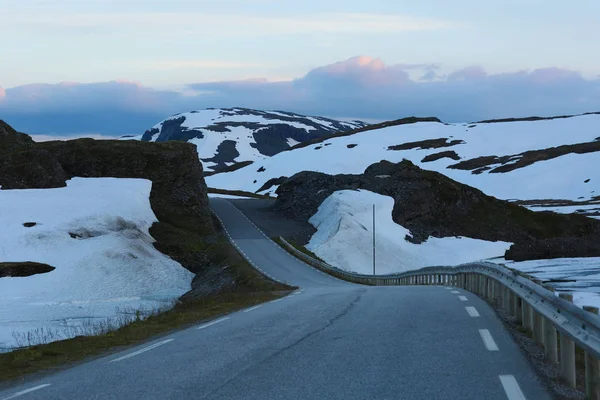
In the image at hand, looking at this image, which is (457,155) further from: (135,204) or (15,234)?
(15,234)

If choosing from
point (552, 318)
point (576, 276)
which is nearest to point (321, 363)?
point (552, 318)

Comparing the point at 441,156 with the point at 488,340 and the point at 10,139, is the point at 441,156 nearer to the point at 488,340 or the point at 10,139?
the point at 10,139

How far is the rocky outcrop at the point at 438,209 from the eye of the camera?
79.9 meters

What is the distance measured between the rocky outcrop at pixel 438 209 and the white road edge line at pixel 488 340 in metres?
66.2

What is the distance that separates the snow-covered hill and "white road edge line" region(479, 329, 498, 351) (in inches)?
3510

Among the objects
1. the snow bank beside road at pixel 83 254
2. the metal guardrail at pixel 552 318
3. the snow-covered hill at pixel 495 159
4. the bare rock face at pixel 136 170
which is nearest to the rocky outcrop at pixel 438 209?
the snow-covered hill at pixel 495 159

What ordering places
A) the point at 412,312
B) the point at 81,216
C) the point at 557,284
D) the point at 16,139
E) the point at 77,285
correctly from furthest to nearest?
the point at 16,139 < the point at 81,216 < the point at 77,285 < the point at 557,284 < the point at 412,312

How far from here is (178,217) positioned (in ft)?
230

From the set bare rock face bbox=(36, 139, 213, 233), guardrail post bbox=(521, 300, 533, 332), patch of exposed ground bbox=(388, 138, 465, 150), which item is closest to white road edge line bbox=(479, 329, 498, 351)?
guardrail post bbox=(521, 300, 533, 332)

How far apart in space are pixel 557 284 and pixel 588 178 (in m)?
107

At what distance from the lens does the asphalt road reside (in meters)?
7.70

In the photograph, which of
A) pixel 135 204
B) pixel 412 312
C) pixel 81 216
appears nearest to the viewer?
pixel 412 312

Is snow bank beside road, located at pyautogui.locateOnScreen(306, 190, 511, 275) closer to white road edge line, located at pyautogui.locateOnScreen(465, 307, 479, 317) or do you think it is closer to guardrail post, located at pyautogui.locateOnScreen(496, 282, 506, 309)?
guardrail post, located at pyautogui.locateOnScreen(496, 282, 506, 309)

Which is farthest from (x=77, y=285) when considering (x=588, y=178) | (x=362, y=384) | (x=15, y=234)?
(x=588, y=178)
